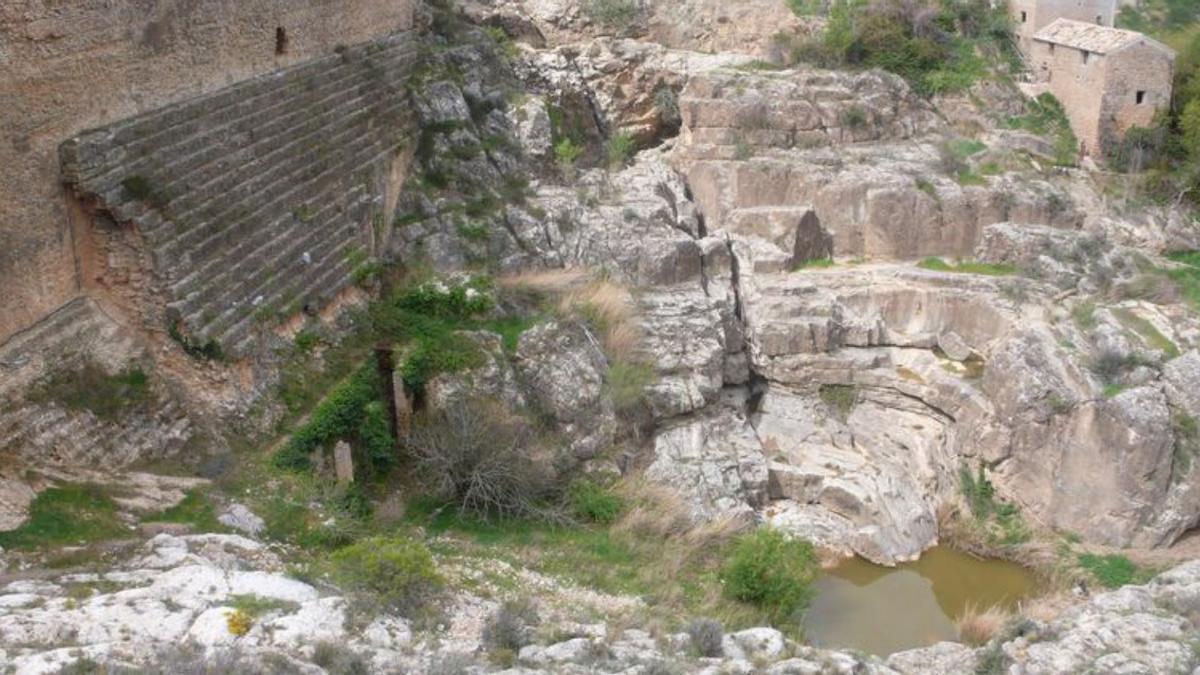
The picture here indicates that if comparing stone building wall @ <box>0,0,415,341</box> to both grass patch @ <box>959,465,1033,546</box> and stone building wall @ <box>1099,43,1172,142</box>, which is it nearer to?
grass patch @ <box>959,465,1033,546</box>

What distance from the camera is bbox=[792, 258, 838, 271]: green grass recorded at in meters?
20.6

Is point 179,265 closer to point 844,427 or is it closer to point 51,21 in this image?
point 51,21

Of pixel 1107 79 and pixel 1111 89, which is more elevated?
pixel 1107 79

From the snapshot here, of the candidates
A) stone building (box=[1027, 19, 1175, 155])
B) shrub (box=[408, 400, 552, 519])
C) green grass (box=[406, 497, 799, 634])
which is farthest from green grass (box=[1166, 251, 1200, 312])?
shrub (box=[408, 400, 552, 519])

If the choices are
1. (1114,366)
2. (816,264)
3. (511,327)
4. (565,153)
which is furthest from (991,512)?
(565,153)

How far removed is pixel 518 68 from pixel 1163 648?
16.2 meters

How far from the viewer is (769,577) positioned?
13.0 metres

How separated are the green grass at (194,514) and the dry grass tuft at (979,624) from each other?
30.8 feet

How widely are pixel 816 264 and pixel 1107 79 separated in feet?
25.5

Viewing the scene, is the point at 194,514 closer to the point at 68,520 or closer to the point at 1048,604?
the point at 68,520

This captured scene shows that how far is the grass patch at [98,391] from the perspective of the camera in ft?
34.8

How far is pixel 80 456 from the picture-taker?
10586mm

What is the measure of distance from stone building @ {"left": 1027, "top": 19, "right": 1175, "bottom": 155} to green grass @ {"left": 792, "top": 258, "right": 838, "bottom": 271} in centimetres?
680

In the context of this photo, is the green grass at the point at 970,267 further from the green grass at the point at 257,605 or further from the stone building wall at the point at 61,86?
the green grass at the point at 257,605
